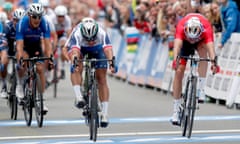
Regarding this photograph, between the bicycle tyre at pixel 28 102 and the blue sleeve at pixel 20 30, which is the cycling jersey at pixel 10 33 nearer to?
the blue sleeve at pixel 20 30

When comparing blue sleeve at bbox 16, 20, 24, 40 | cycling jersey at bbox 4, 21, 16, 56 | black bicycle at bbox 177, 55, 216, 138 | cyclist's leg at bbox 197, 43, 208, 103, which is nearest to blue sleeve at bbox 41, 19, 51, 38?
blue sleeve at bbox 16, 20, 24, 40

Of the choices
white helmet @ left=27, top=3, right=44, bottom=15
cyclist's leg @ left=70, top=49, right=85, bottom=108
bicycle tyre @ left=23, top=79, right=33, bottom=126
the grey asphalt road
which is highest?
white helmet @ left=27, top=3, right=44, bottom=15

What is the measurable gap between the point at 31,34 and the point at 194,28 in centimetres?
330

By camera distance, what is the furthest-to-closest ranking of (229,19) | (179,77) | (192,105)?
(229,19), (179,77), (192,105)

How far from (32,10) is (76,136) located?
2.60m

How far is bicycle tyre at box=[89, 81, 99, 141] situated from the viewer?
45.5 ft

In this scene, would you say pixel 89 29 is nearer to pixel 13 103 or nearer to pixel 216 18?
pixel 13 103

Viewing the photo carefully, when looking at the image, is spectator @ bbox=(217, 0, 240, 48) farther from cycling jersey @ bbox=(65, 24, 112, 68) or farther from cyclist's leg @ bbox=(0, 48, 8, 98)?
cycling jersey @ bbox=(65, 24, 112, 68)

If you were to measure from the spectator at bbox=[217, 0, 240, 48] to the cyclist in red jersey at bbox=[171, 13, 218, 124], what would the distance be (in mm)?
4412

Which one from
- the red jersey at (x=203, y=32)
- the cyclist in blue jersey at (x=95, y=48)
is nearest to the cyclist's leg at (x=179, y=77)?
the red jersey at (x=203, y=32)

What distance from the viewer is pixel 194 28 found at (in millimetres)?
14719

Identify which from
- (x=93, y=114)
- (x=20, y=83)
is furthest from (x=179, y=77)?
(x=20, y=83)

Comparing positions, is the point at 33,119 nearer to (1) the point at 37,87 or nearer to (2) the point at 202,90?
(1) the point at 37,87

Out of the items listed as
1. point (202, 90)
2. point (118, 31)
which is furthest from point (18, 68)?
point (118, 31)
